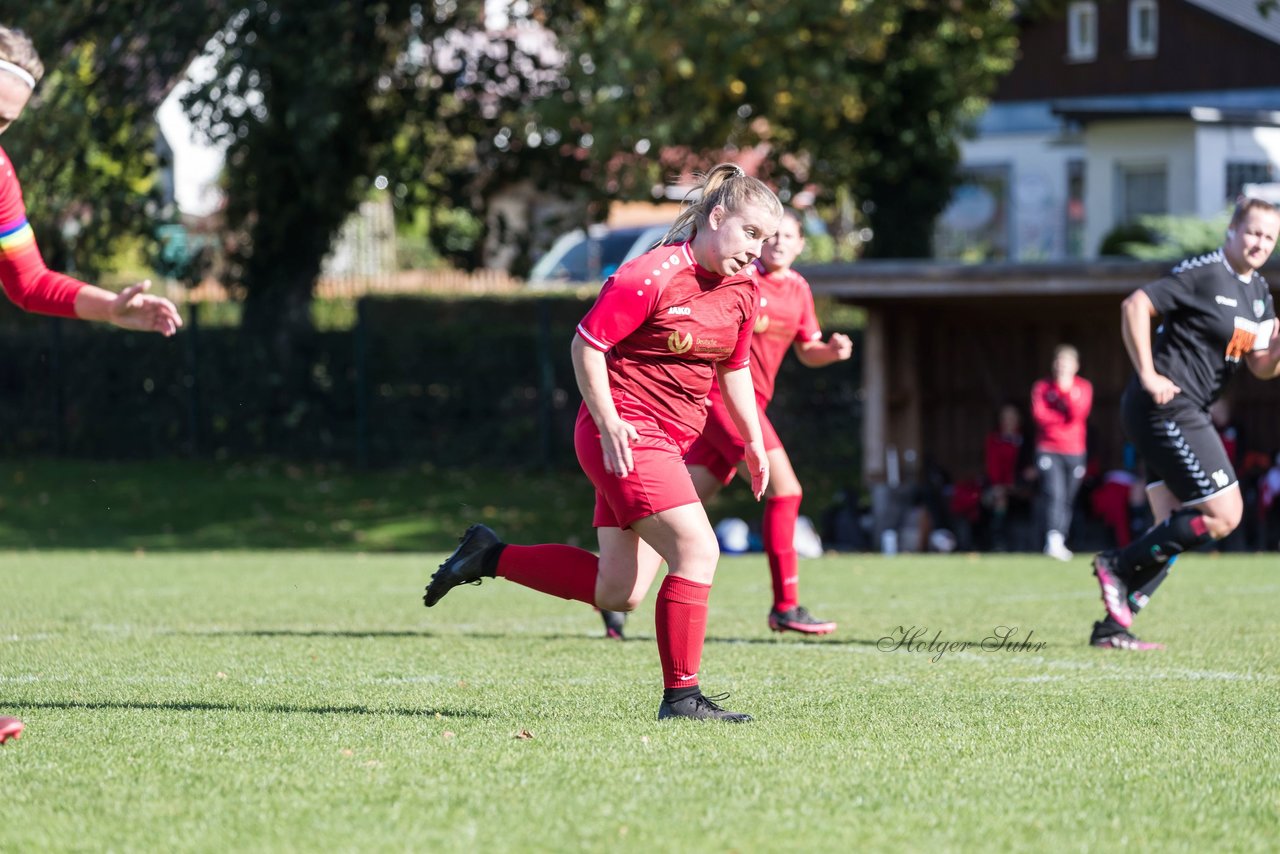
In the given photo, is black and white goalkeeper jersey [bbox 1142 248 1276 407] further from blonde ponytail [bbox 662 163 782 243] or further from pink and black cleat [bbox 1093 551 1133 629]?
blonde ponytail [bbox 662 163 782 243]

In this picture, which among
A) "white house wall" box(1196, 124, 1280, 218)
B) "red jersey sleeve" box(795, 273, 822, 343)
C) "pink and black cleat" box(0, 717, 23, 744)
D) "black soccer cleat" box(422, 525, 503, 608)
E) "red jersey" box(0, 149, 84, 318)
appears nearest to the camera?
"pink and black cleat" box(0, 717, 23, 744)

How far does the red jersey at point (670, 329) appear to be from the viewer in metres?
5.16

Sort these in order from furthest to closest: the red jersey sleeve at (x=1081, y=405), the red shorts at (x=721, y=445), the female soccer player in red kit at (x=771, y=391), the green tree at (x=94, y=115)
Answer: the green tree at (x=94, y=115), the red jersey sleeve at (x=1081, y=405), the female soccer player in red kit at (x=771, y=391), the red shorts at (x=721, y=445)

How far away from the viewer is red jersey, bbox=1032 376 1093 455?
15.5 m

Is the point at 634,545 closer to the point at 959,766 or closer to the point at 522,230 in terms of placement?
the point at 959,766

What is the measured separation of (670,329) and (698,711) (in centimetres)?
122

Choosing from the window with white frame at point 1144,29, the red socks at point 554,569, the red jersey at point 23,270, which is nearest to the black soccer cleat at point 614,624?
the red socks at point 554,569

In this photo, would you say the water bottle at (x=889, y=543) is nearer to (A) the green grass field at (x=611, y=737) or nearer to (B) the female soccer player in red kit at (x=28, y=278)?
(A) the green grass field at (x=611, y=737)

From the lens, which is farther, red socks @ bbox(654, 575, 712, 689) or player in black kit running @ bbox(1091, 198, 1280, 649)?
player in black kit running @ bbox(1091, 198, 1280, 649)

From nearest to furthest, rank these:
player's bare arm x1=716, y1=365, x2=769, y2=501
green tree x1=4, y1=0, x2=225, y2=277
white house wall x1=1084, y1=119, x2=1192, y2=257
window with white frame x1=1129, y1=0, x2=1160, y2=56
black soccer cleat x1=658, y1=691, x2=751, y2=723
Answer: black soccer cleat x1=658, y1=691, x2=751, y2=723
player's bare arm x1=716, y1=365, x2=769, y2=501
green tree x1=4, y1=0, x2=225, y2=277
white house wall x1=1084, y1=119, x2=1192, y2=257
window with white frame x1=1129, y1=0, x2=1160, y2=56

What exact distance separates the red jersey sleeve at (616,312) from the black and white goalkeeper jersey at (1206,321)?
10.3ft

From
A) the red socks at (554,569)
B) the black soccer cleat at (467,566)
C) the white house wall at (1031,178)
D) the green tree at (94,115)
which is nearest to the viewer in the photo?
the red socks at (554,569)

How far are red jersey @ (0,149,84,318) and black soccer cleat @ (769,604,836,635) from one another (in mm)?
4099

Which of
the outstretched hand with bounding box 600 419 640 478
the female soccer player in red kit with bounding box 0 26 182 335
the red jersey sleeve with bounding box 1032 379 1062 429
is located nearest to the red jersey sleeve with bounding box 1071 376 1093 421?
the red jersey sleeve with bounding box 1032 379 1062 429
